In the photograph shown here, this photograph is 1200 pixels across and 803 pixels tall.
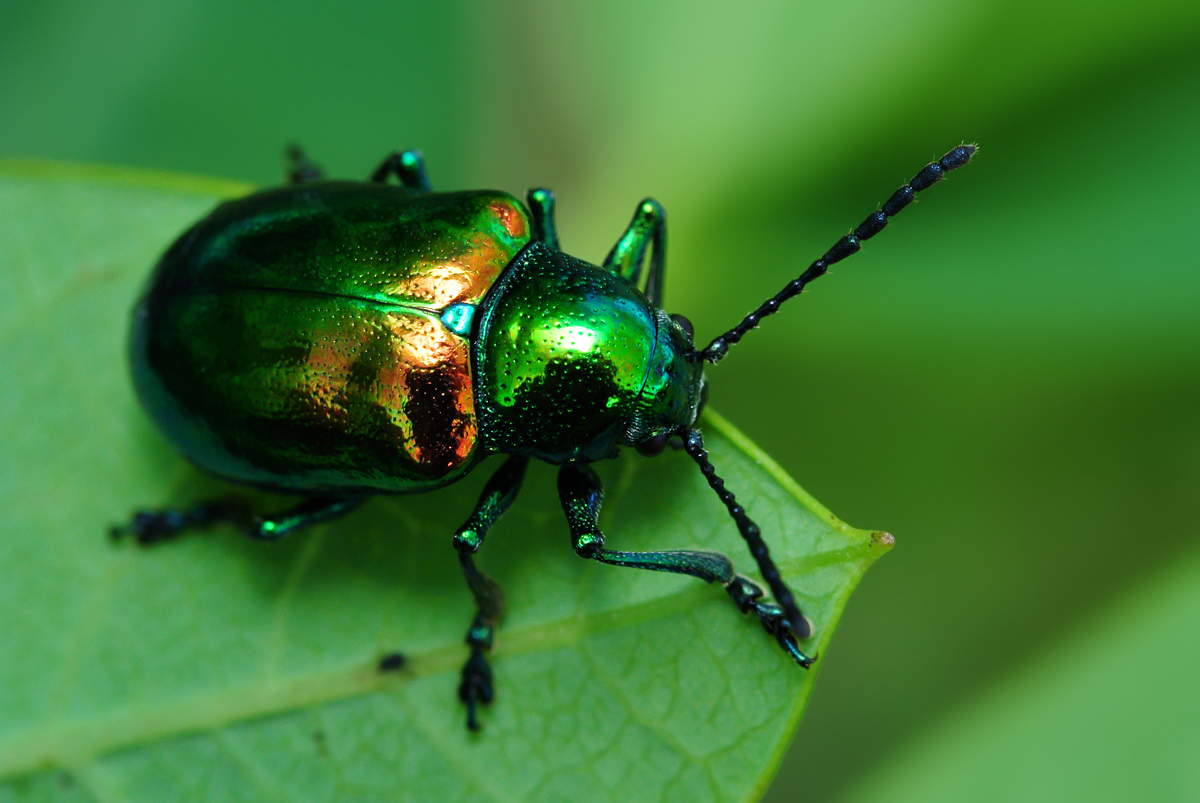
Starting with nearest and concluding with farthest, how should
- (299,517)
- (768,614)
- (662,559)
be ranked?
(768,614), (662,559), (299,517)

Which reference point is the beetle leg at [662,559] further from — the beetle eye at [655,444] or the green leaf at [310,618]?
the beetle eye at [655,444]

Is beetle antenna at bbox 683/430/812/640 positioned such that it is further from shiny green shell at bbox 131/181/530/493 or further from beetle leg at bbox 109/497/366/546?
beetle leg at bbox 109/497/366/546

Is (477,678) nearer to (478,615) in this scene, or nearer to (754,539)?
(478,615)

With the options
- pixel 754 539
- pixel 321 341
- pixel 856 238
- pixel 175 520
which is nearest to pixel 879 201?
pixel 856 238

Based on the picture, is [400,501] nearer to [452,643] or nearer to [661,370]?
A: [452,643]

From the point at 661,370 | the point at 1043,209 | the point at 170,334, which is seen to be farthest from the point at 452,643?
the point at 1043,209

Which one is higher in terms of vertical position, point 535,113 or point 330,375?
point 535,113

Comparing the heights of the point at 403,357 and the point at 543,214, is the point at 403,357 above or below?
below
